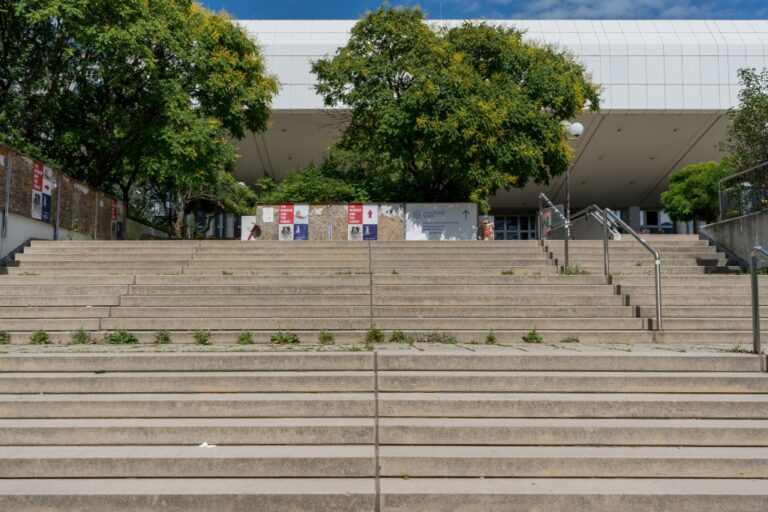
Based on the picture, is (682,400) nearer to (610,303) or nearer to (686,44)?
(610,303)

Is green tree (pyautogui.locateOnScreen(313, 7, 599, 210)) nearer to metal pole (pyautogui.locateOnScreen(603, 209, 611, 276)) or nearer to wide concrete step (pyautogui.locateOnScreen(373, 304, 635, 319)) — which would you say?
metal pole (pyautogui.locateOnScreen(603, 209, 611, 276))

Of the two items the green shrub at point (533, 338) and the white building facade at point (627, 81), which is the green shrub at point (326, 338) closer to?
the green shrub at point (533, 338)

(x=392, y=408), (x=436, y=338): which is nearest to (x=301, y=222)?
(x=436, y=338)

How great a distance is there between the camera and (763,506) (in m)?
3.49

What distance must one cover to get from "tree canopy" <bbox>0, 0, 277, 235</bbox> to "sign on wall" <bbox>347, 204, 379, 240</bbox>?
4.44 meters

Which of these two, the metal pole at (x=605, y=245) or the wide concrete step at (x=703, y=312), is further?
the metal pole at (x=605, y=245)

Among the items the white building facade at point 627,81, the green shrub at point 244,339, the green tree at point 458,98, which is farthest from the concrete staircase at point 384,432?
the white building facade at point 627,81

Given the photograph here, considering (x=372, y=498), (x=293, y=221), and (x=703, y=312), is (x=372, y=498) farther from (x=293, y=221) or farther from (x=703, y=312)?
(x=293, y=221)

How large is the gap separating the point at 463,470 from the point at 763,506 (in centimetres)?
190

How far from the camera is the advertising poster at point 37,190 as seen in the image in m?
11.3

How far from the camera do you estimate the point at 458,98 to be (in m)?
16.7

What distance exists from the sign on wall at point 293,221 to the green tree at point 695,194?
61.9 feet

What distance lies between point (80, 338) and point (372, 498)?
485 cm


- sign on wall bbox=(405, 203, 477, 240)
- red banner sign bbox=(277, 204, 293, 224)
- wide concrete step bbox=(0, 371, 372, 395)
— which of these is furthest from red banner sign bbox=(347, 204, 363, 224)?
wide concrete step bbox=(0, 371, 372, 395)
